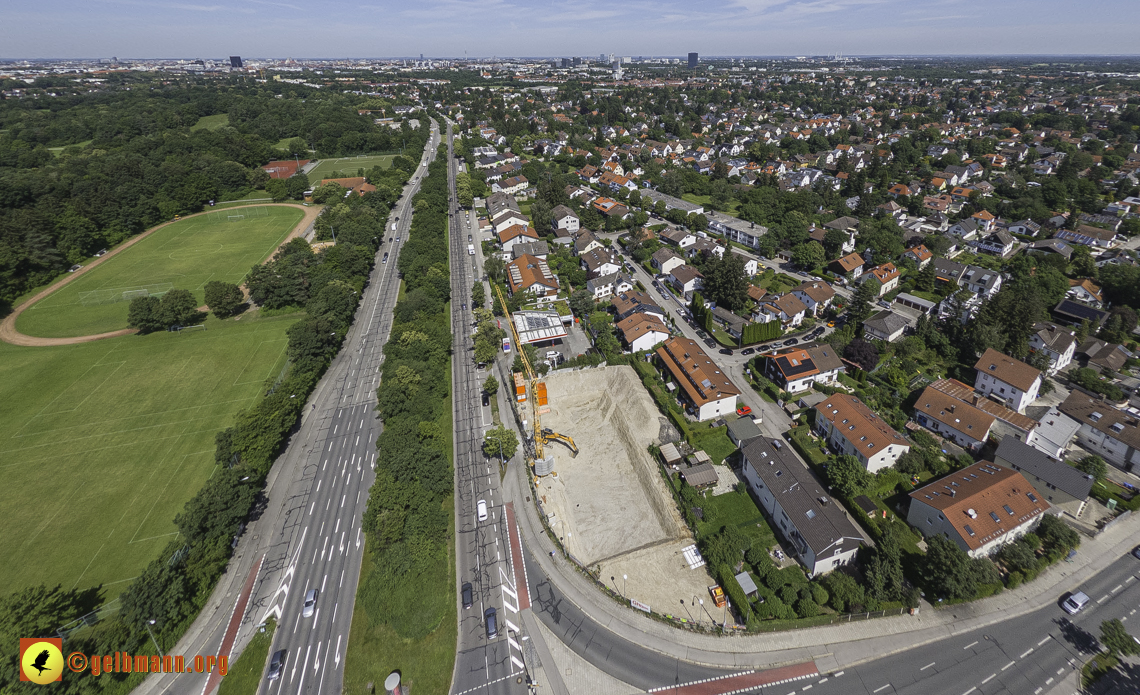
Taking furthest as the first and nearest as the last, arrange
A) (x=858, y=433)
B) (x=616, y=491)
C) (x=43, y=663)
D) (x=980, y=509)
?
(x=616, y=491), (x=858, y=433), (x=980, y=509), (x=43, y=663)

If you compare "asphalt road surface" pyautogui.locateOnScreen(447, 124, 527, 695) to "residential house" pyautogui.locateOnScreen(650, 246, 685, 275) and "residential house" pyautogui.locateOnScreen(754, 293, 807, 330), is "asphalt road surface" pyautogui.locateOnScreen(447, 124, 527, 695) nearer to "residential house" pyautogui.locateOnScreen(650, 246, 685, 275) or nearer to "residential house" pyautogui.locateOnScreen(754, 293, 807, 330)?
"residential house" pyautogui.locateOnScreen(650, 246, 685, 275)

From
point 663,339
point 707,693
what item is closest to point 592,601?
point 707,693

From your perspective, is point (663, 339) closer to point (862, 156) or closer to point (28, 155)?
point (862, 156)

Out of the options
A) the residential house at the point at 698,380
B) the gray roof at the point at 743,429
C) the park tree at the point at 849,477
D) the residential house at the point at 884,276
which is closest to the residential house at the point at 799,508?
the park tree at the point at 849,477

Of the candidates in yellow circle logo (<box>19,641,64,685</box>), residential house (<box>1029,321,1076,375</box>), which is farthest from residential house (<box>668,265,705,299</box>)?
yellow circle logo (<box>19,641,64,685</box>)

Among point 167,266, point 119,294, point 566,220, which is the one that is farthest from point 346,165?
point 566,220

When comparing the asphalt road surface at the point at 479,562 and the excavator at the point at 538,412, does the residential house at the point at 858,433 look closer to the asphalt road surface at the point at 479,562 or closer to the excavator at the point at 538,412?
the excavator at the point at 538,412

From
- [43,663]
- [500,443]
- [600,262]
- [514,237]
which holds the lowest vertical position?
[43,663]

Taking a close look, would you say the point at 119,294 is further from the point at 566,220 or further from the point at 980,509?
the point at 980,509
